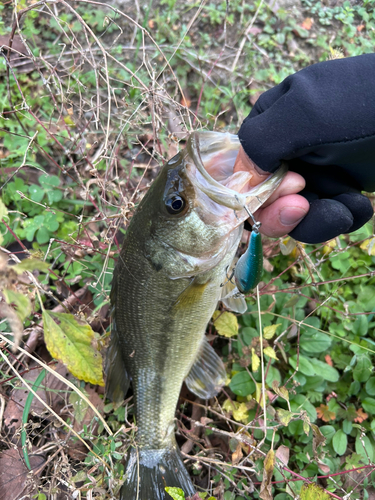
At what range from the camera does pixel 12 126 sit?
3.27m

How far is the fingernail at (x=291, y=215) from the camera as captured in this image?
1.88 m

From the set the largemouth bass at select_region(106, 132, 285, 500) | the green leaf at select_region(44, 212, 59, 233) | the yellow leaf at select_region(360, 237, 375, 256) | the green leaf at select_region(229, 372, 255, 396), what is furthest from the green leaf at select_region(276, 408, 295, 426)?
the green leaf at select_region(44, 212, 59, 233)

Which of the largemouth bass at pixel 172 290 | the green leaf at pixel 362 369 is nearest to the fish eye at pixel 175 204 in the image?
the largemouth bass at pixel 172 290

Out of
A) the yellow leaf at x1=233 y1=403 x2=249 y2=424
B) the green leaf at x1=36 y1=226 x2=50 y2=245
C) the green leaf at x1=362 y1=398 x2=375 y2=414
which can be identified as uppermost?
the green leaf at x1=36 y1=226 x2=50 y2=245

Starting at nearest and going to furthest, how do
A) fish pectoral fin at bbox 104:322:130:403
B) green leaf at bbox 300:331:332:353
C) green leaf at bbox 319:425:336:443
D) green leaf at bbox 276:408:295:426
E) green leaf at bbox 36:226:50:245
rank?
green leaf at bbox 276:408:295:426
fish pectoral fin at bbox 104:322:130:403
green leaf at bbox 319:425:336:443
green leaf at bbox 300:331:332:353
green leaf at bbox 36:226:50:245

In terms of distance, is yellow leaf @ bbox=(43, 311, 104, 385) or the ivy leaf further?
the ivy leaf

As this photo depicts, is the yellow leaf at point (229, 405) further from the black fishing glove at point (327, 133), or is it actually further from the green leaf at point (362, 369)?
the black fishing glove at point (327, 133)

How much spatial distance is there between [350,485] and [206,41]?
4241 millimetres

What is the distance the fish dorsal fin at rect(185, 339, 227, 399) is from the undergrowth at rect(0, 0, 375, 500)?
0.12 meters

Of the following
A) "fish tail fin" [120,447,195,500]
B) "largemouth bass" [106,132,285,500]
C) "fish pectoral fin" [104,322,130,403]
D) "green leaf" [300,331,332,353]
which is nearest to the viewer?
"largemouth bass" [106,132,285,500]

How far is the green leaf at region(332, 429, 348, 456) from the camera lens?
240 cm

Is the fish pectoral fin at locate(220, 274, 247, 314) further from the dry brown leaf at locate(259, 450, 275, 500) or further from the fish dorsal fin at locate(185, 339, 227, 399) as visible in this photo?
the dry brown leaf at locate(259, 450, 275, 500)

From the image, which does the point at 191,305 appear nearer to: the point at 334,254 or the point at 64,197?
the point at 334,254

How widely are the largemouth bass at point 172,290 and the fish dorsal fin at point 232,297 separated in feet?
0.05
